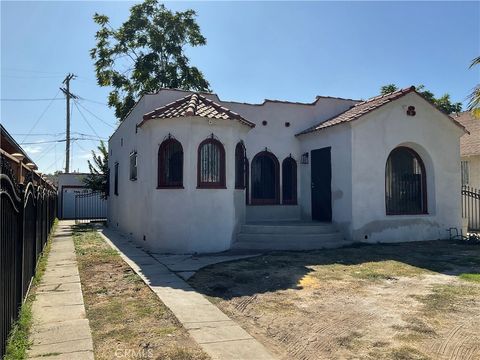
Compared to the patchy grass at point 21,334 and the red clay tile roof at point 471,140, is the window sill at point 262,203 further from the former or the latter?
the red clay tile roof at point 471,140

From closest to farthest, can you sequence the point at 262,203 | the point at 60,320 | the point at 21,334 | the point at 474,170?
the point at 21,334 < the point at 60,320 < the point at 262,203 < the point at 474,170

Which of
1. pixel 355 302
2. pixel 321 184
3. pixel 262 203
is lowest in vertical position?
pixel 355 302

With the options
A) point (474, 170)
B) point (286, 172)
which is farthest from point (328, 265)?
point (474, 170)

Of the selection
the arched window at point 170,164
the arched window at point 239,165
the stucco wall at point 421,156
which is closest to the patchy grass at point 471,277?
the stucco wall at point 421,156

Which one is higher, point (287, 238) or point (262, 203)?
point (262, 203)

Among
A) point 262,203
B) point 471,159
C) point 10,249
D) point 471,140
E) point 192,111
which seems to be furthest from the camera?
point 471,140

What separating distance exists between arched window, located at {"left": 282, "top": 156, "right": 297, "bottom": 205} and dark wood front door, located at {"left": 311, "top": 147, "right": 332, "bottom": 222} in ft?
2.82

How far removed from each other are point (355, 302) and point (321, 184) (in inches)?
313

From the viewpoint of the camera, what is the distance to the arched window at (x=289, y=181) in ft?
49.6

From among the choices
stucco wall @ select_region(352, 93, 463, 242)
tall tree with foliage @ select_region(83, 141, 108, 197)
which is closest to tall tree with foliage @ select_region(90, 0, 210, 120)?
tall tree with foliage @ select_region(83, 141, 108, 197)

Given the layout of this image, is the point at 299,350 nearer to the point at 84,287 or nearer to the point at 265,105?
the point at 84,287

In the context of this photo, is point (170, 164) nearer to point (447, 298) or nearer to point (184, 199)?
point (184, 199)

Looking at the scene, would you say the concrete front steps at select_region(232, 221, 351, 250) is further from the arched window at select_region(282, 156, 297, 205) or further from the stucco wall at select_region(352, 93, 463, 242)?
the arched window at select_region(282, 156, 297, 205)

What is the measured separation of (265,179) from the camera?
14.9 metres
